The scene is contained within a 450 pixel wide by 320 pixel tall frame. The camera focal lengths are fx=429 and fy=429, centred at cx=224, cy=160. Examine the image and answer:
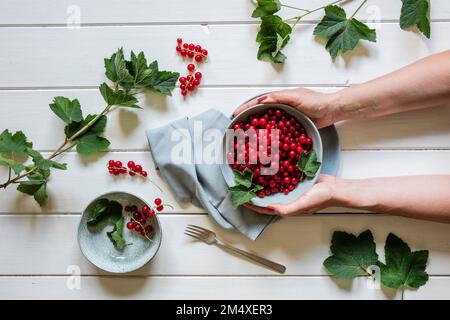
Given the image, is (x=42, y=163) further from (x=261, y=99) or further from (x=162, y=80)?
(x=261, y=99)

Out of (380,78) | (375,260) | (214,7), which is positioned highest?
(214,7)

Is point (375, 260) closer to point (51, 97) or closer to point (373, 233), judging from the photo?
point (373, 233)

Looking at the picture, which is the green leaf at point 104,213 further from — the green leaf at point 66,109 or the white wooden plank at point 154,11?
the white wooden plank at point 154,11

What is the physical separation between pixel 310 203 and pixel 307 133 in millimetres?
159

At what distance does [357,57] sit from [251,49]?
257 mm

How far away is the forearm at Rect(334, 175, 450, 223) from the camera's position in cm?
96

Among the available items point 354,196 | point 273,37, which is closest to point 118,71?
point 273,37

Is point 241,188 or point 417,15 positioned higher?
point 417,15

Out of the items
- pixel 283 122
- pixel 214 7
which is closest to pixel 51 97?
pixel 214 7

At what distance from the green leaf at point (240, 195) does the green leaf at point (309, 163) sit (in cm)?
13

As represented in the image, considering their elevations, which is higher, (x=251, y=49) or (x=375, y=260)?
(x=251, y=49)

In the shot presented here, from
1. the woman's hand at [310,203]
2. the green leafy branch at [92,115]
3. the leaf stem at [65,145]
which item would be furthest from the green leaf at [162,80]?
the woman's hand at [310,203]

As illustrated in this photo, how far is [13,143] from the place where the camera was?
39.1 inches

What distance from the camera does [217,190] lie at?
3.33 feet
